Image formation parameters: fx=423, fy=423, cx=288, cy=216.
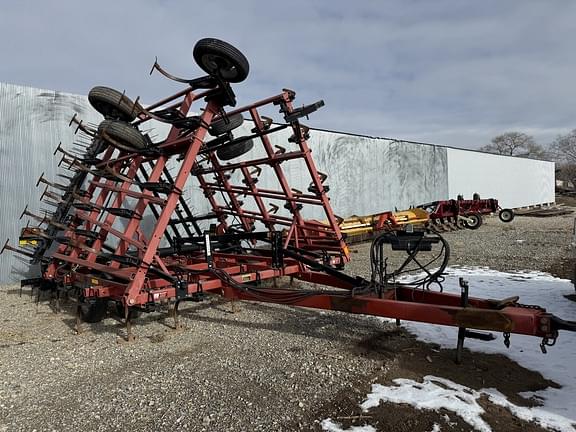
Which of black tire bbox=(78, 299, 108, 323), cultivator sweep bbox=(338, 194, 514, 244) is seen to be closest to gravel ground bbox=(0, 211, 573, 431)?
black tire bbox=(78, 299, 108, 323)

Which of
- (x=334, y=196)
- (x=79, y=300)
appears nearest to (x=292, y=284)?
(x=79, y=300)

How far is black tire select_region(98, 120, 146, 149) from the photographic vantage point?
18.8ft

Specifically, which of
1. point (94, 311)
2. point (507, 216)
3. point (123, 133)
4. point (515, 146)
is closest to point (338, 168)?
point (507, 216)

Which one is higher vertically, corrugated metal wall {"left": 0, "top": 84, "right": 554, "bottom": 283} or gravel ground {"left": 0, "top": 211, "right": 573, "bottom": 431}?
corrugated metal wall {"left": 0, "top": 84, "right": 554, "bottom": 283}

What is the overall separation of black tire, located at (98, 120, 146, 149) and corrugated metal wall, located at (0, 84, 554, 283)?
4368 millimetres

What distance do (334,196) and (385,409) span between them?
12900mm

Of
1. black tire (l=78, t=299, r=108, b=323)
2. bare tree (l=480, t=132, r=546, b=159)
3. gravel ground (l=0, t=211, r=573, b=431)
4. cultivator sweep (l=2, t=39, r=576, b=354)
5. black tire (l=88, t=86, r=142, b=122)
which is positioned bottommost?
gravel ground (l=0, t=211, r=573, b=431)

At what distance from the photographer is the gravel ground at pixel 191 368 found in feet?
10.9

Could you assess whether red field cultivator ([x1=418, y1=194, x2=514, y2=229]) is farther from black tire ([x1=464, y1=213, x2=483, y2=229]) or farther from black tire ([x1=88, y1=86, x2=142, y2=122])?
black tire ([x1=88, y1=86, x2=142, y2=122])

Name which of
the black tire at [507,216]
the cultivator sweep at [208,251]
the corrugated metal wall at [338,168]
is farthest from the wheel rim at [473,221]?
the cultivator sweep at [208,251]

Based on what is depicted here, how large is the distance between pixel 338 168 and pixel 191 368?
12657mm

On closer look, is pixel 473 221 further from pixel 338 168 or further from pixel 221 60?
pixel 221 60

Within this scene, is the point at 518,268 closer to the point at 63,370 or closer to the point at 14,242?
the point at 63,370

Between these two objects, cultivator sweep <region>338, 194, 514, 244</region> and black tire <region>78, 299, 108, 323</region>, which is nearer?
black tire <region>78, 299, 108, 323</region>
